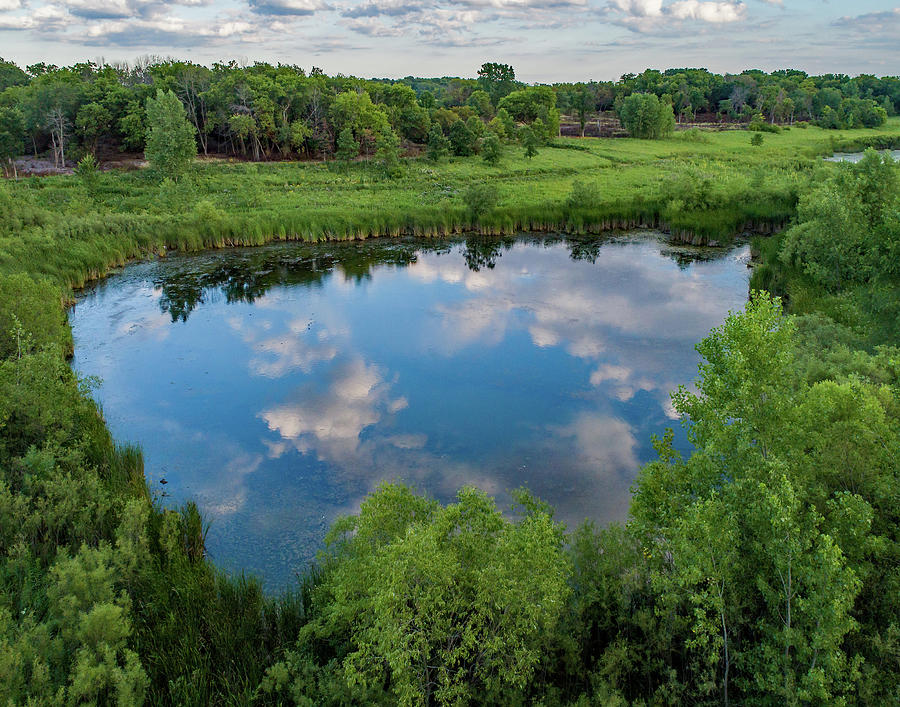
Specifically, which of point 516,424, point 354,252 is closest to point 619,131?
point 354,252

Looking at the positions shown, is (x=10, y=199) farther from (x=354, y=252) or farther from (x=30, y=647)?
(x=30, y=647)

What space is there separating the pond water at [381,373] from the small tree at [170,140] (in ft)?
61.8

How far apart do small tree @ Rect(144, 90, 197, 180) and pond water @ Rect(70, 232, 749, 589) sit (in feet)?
61.8

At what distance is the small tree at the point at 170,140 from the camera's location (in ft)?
173

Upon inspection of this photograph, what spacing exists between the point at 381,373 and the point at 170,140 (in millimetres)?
40325

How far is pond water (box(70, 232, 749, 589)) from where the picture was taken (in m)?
16.9

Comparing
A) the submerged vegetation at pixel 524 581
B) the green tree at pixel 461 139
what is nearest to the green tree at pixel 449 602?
the submerged vegetation at pixel 524 581

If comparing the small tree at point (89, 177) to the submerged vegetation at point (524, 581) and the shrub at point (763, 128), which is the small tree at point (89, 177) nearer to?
the submerged vegetation at point (524, 581)

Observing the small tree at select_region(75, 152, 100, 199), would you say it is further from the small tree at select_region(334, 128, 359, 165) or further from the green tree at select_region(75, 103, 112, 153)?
the small tree at select_region(334, 128, 359, 165)

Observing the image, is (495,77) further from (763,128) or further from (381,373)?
(381,373)

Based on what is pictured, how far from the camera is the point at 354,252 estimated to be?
4078cm

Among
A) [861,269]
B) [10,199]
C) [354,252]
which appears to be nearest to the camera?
[861,269]

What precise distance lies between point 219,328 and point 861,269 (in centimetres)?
2654

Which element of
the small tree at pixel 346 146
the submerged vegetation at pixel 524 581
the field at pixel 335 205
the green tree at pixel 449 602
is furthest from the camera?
the small tree at pixel 346 146
